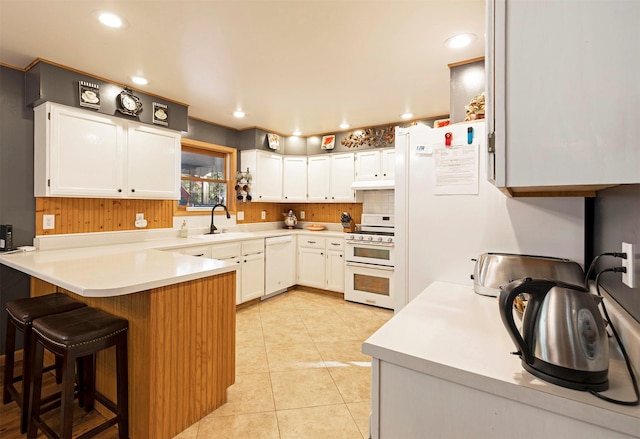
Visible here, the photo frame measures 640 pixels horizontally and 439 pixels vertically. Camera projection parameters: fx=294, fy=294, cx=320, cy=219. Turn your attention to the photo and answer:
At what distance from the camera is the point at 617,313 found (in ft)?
2.93

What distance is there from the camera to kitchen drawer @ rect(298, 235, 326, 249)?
435 centimetres

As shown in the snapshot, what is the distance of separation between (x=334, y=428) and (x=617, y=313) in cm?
151

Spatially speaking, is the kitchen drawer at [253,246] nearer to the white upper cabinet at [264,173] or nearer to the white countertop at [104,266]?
the white upper cabinet at [264,173]

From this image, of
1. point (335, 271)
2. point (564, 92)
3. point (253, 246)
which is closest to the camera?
point (564, 92)

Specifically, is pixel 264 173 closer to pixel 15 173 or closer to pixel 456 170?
pixel 15 173

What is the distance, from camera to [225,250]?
3428 mm

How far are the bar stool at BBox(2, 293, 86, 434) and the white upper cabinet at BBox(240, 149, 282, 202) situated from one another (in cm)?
270

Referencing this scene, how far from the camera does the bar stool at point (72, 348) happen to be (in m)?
1.36

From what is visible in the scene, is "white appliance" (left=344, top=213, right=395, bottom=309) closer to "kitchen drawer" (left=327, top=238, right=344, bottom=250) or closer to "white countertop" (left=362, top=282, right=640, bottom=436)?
"kitchen drawer" (left=327, top=238, right=344, bottom=250)

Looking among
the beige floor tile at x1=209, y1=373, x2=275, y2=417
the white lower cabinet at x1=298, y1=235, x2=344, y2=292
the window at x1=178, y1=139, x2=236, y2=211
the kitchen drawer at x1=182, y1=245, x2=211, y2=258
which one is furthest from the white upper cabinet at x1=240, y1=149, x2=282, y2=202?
the beige floor tile at x1=209, y1=373, x2=275, y2=417

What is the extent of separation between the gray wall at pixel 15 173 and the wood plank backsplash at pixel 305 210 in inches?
89.7

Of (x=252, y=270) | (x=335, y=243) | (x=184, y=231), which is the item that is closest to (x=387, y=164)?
(x=335, y=243)

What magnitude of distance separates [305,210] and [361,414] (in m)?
3.63

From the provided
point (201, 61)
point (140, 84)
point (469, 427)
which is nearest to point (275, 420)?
point (469, 427)
